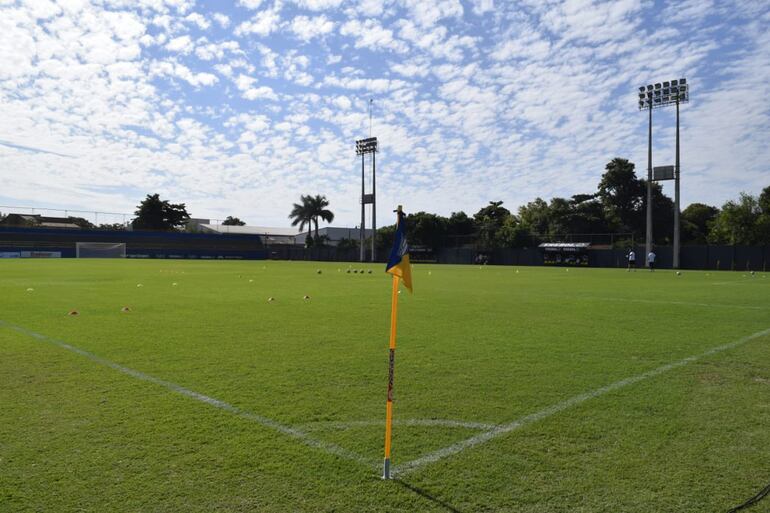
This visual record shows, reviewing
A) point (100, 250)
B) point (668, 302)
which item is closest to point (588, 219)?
point (668, 302)

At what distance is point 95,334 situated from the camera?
8.55m

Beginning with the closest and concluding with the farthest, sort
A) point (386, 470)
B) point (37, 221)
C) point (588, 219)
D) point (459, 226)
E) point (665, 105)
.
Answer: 1. point (386, 470)
2. point (665, 105)
3. point (588, 219)
4. point (459, 226)
5. point (37, 221)

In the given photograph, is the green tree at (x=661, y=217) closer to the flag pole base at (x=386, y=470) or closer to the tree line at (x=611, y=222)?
the tree line at (x=611, y=222)

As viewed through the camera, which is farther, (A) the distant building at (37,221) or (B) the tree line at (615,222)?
(A) the distant building at (37,221)

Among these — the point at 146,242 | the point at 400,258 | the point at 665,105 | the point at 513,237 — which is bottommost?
the point at 400,258

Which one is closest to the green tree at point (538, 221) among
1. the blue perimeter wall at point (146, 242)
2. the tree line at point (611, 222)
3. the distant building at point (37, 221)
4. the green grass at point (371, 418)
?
the tree line at point (611, 222)

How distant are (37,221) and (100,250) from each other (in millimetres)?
20491

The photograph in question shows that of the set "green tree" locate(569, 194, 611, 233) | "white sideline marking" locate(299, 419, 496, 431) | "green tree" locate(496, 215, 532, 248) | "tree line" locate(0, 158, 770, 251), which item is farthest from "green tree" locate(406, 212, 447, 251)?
"white sideline marking" locate(299, 419, 496, 431)

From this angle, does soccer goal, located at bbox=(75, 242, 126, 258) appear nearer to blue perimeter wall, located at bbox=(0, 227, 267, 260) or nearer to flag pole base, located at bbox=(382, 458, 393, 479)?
blue perimeter wall, located at bbox=(0, 227, 267, 260)

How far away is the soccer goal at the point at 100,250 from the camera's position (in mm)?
77812

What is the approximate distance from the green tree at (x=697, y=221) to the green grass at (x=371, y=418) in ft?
213

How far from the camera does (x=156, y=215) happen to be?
336 feet

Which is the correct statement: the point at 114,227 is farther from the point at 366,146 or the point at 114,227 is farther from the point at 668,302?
the point at 668,302

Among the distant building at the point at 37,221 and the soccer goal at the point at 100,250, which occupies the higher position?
the distant building at the point at 37,221
